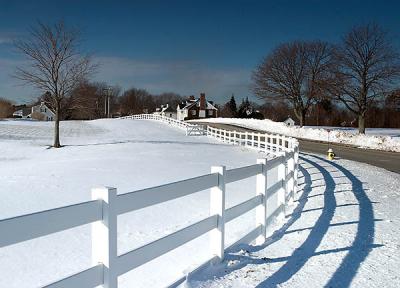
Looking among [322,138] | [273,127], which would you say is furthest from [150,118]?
[322,138]

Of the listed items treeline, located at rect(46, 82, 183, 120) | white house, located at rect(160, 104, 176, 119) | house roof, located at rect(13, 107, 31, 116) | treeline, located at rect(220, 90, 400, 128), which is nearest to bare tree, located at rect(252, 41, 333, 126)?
treeline, located at rect(220, 90, 400, 128)

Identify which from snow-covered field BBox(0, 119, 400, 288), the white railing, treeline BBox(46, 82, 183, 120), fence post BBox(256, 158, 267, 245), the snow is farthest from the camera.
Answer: treeline BBox(46, 82, 183, 120)

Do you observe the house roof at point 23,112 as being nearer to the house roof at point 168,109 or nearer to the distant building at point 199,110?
the house roof at point 168,109

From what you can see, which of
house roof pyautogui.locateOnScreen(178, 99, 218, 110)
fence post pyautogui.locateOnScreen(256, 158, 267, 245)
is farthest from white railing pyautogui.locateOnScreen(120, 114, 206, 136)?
Result: house roof pyautogui.locateOnScreen(178, 99, 218, 110)

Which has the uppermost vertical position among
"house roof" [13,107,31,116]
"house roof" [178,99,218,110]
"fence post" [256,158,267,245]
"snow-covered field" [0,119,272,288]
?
"house roof" [178,99,218,110]

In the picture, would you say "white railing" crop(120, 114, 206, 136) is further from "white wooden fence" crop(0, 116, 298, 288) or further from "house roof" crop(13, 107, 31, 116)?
"house roof" crop(13, 107, 31, 116)

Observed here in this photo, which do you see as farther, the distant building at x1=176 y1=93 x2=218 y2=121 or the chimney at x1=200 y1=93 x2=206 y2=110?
the distant building at x1=176 y1=93 x2=218 y2=121

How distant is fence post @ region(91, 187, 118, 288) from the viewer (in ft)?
11.7

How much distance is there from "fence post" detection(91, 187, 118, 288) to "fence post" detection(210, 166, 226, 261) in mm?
2183

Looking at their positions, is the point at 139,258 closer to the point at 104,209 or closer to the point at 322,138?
the point at 104,209

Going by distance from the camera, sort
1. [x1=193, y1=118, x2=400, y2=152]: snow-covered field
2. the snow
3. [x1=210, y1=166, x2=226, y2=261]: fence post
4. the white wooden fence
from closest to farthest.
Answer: the white wooden fence, the snow, [x1=210, y1=166, x2=226, y2=261]: fence post, [x1=193, y1=118, x2=400, y2=152]: snow-covered field

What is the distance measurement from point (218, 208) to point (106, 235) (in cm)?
235

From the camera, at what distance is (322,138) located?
4822cm

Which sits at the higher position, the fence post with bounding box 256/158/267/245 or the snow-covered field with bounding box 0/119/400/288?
the fence post with bounding box 256/158/267/245
